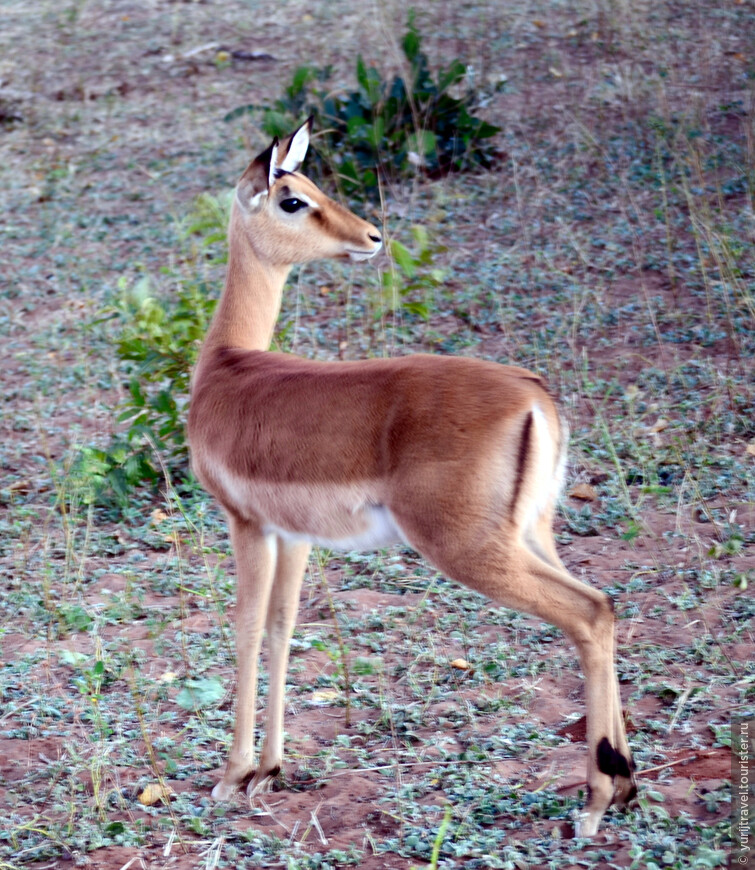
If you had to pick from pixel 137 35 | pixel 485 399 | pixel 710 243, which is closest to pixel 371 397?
pixel 485 399

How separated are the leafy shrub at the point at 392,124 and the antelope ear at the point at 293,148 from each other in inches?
135

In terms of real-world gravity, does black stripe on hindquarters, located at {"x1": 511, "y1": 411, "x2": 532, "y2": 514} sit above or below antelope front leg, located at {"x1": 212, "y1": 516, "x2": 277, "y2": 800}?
above

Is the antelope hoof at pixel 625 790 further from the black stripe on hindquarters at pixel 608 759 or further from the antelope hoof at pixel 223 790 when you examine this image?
the antelope hoof at pixel 223 790

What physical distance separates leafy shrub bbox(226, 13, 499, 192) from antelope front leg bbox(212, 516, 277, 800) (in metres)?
4.47

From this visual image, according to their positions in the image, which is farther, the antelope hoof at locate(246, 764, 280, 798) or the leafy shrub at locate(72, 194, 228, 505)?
the leafy shrub at locate(72, 194, 228, 505)

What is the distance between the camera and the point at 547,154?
7484 millimetres

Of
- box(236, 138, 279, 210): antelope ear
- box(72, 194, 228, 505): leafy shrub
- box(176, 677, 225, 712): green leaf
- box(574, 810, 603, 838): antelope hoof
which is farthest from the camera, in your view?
box(72, 194, 228, 505): leafy shrub

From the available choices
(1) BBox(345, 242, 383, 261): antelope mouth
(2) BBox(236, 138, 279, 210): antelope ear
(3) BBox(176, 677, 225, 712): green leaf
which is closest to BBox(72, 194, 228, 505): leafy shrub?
(2) BBox(236, 138, 279, 210): antelope ear

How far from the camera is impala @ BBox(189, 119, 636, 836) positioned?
254cm

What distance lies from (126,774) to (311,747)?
510mm

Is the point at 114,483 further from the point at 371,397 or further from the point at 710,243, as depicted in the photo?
the point at 710,243

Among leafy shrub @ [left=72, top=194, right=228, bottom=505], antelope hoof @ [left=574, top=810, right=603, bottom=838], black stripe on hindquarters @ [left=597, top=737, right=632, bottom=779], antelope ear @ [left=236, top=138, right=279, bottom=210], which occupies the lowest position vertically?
leafy shrub @ [left=72, top=194, right=228, bottom=505]

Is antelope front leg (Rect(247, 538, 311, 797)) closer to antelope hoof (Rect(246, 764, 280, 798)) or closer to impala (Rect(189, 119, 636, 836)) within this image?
impala (Rect(189, 119, 636, 836))

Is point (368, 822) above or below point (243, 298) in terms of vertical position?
below
